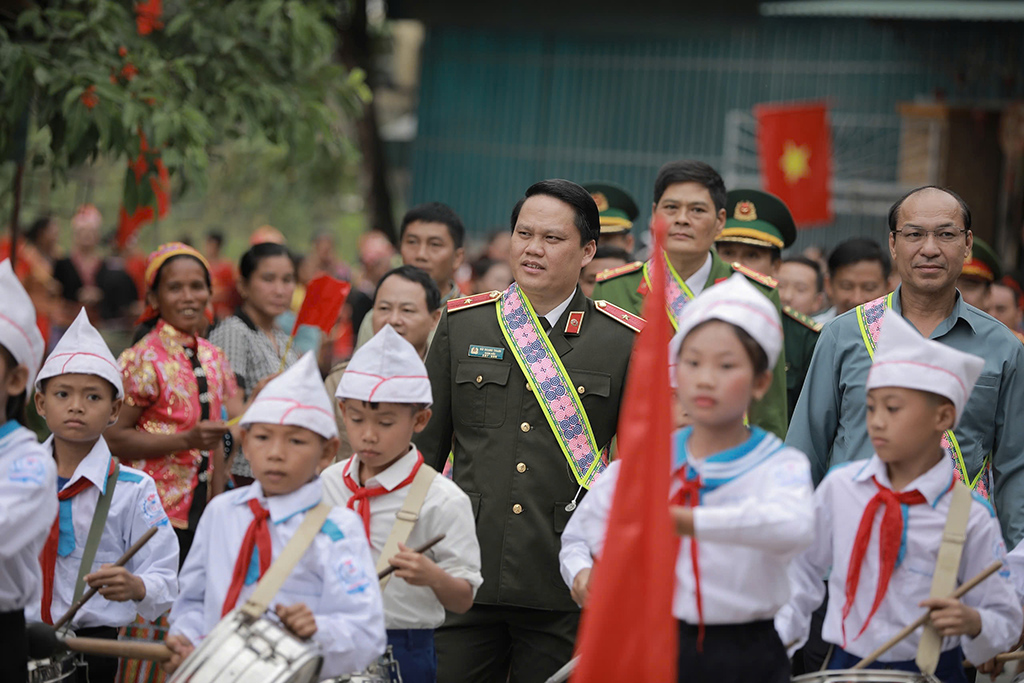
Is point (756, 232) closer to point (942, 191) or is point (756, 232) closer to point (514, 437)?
point (942, 191)

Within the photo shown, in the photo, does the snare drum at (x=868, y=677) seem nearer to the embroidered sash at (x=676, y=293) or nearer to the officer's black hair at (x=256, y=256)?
the embroidered sash at (x=676, y=293)

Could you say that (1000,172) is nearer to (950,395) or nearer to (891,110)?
(891,110)

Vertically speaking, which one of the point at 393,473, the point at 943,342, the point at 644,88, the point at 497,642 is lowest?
the point at 497,642

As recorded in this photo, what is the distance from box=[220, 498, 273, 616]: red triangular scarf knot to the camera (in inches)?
140

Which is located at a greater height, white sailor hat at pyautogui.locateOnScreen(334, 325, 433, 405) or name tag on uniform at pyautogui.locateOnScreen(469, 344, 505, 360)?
name tag on uniform at pyautogui.locateOnScreen(469, 344, 505, 360)

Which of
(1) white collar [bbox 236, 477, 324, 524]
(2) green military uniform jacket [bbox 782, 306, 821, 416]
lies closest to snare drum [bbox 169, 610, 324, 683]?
(1) white collar [bbox 236, 477, 324, 524]

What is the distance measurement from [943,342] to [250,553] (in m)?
2.81

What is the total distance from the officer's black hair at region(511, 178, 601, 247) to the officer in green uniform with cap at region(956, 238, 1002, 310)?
3.05 metres

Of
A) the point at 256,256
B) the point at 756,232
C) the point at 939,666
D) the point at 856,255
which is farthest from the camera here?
the point at 856,255

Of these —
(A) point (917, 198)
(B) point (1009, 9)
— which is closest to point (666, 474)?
(A) point (917, 198)

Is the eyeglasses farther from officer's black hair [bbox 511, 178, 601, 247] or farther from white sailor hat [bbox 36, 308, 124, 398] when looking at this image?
white sailor hat [bbox 36, 308, 124, 398]

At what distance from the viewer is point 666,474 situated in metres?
3.05

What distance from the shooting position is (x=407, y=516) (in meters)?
4.10

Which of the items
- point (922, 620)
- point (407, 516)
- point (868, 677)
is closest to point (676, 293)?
point (407, 516)
